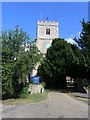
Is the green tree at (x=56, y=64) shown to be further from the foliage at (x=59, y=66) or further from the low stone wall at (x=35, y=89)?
the low stone wall at (x=35, y=89)

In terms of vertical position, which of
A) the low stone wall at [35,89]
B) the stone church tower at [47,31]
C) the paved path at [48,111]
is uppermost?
the stone church tower at [47,31]

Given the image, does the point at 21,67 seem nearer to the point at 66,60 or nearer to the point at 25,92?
the point at 25,92

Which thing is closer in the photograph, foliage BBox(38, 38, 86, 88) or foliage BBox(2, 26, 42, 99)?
foliage BBox(2, 26, 42, 99)

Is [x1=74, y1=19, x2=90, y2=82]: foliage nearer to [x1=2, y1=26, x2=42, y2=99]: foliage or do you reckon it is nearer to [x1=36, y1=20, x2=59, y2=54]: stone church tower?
[x1=2, y1=26, x2=42, y2=99]: foliage

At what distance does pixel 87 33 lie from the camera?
42750 mm

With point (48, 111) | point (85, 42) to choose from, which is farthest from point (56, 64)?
point (48, 111)

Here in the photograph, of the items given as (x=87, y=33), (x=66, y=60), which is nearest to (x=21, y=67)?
(x=87, y=33)

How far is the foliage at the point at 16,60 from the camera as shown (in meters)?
26.1

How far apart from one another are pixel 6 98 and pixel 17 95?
1417mm

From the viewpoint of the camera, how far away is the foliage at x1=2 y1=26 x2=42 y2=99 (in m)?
26.1

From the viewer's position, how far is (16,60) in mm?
27125

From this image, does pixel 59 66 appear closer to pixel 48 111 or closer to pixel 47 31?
pixel 47 31

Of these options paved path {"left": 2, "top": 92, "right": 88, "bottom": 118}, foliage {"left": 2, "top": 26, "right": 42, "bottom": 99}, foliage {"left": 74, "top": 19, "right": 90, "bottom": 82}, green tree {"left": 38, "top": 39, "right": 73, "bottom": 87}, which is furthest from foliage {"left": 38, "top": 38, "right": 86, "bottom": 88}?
paved path {"left": 2, "top": 92, "right": 88, "bottom": 118}

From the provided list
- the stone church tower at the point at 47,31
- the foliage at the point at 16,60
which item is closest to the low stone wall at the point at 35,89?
the foliage at the point at 16,60
